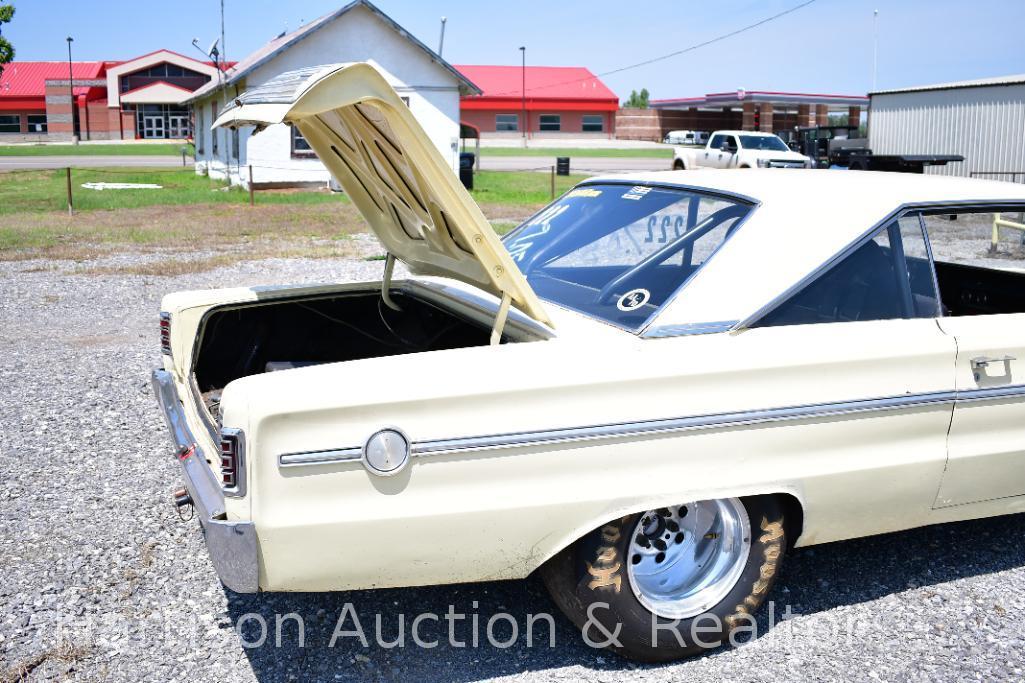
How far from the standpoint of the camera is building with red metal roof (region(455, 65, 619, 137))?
67750 mm

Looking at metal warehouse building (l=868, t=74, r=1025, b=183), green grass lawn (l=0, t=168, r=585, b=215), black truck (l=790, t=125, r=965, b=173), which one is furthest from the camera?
metal warehouse building (l=868, t=74, r=1025, b=183)

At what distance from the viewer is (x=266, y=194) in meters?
24.4

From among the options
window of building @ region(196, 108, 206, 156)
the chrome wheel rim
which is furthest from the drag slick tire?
window of building @ region(196, 108, 206, 156)

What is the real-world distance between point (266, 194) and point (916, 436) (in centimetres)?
2259

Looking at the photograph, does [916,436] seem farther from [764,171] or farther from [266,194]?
[266,194]

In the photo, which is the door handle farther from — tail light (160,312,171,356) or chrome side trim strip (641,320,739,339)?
tail light (160,312,171,356)

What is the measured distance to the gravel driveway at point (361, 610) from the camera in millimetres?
3166

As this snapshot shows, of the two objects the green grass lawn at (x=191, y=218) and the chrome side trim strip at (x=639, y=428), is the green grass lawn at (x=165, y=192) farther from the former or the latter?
the chrome side trim strip at (x=639, y=428)

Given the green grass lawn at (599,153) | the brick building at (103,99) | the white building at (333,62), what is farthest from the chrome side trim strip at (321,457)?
the brick building at (103,99)

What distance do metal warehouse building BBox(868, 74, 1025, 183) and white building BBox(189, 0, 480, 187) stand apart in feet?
42.4

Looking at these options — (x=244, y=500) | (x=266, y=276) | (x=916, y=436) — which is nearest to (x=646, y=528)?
(x=916, y=436)

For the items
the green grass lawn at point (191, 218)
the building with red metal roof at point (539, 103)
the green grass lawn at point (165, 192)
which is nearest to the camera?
the green grass lawn at point (191, 218)

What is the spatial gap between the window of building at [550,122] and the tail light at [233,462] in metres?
68.1

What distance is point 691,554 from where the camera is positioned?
3277 millimetres
